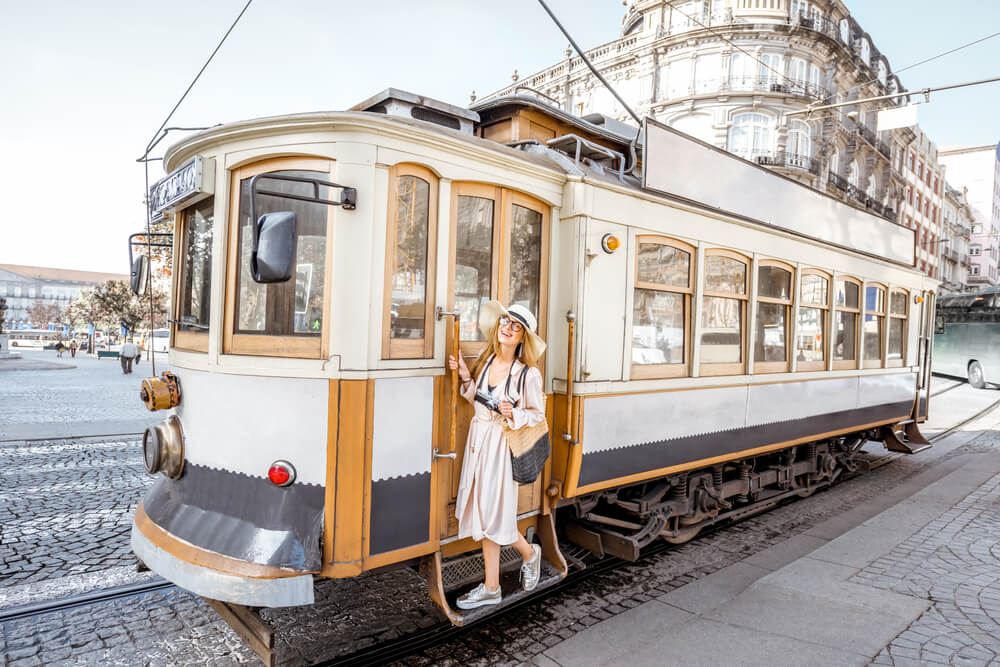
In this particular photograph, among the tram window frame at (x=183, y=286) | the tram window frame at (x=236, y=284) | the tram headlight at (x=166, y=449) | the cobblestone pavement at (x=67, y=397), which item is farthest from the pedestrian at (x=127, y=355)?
the tram window frame at (x=236, y=284)

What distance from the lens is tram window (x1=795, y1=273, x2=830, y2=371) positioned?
21.4ft

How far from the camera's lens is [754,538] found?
6070 millimetres

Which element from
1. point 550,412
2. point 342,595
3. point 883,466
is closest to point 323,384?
point 550,412

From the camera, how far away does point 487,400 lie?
3.60 m

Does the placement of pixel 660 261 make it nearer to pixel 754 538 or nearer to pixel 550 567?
pixel 550 567

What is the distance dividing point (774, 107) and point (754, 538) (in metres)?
28.7

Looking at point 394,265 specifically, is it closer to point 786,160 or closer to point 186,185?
point 186,185

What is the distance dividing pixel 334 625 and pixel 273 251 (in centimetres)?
260

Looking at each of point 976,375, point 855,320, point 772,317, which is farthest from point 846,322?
point 976,375

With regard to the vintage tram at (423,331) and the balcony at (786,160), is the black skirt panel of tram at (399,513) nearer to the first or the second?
the vintage tram at (423,331)

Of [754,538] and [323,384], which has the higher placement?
[323,384]

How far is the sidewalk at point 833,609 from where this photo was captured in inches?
147

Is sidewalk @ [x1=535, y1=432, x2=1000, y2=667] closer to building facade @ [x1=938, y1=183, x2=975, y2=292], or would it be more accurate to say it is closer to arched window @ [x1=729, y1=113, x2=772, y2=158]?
arched window @ [x1=729, y1=113, x2=772, y2=158]

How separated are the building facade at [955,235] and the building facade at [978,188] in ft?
5.48
